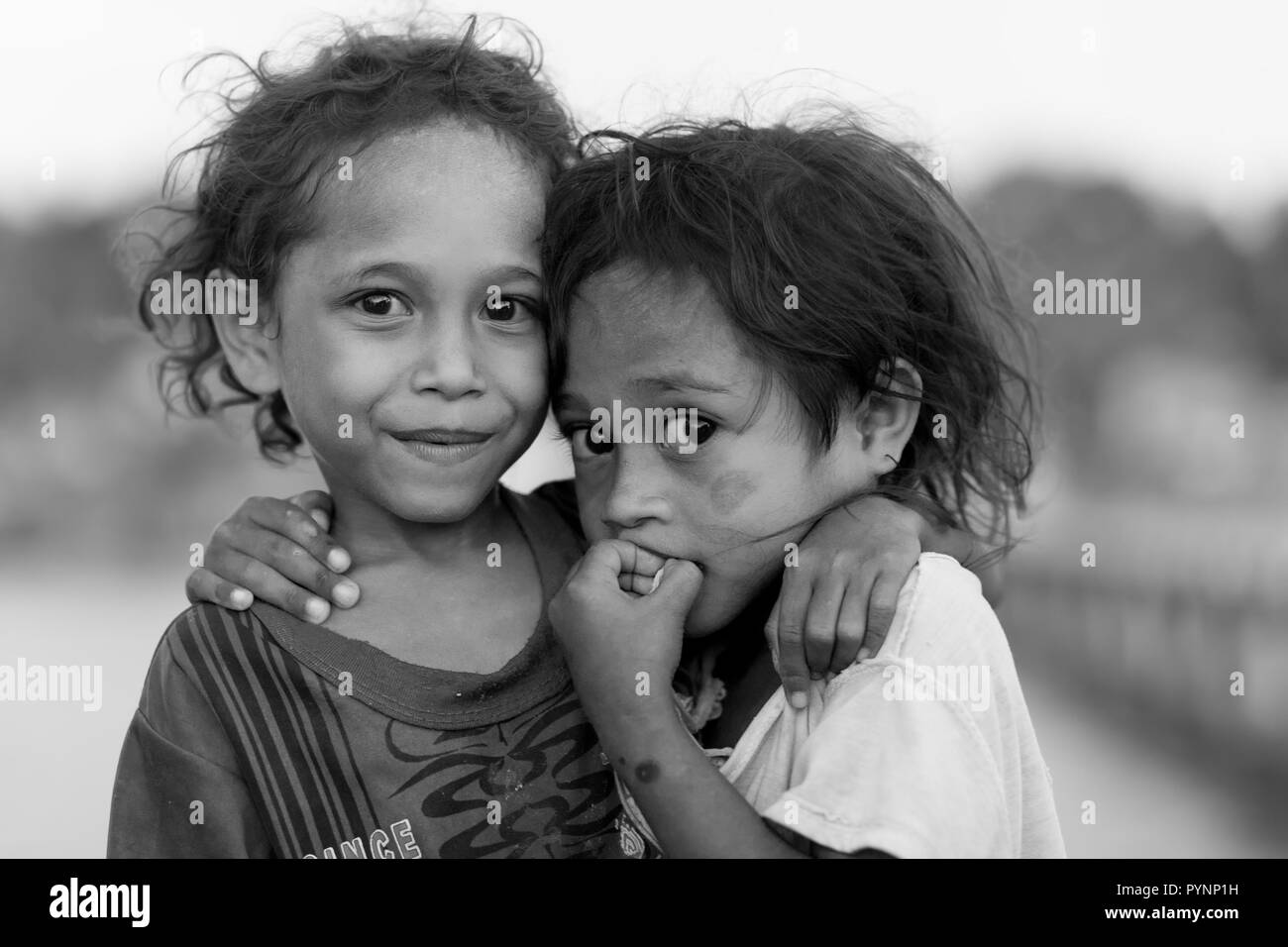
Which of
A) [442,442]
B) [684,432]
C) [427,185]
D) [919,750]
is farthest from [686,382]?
[919,750]

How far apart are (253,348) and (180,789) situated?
30.8 inches

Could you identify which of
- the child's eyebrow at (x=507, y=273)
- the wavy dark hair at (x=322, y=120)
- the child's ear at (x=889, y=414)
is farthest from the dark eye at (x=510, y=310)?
the child's ear at (x=889, y=414)

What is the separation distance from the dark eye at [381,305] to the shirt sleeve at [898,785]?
0.96 m

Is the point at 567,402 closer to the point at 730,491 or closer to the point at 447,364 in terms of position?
the point at 447,364

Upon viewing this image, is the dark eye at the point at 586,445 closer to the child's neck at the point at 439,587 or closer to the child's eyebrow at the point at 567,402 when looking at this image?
the child's eyebrow at the point at 567,402

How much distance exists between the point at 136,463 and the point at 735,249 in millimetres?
11300

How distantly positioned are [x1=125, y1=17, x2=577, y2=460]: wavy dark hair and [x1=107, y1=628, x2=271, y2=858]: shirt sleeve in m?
0.74

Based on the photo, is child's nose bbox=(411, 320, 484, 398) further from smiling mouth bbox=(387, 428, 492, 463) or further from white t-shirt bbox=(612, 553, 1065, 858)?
white t-shirt bbox=(612, 553, 1065, 858)

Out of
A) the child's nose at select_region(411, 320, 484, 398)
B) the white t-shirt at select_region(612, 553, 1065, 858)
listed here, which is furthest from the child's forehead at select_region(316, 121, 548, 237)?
the white t-shirt at select_region(612, 553, 1065, 858)

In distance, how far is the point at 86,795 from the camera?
17.7ft

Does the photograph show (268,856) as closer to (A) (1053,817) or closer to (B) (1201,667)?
(A) (1053,817)

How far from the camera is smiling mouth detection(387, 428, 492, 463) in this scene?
2.14m

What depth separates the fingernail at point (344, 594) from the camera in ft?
7.09

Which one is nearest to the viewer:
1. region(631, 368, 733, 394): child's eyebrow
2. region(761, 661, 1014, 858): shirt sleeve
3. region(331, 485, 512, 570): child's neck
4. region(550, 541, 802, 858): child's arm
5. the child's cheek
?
region(761, 661, 1014, 858): shirt sleeve
